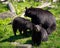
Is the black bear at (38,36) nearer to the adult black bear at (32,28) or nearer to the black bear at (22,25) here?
the adult black bear at (32,28)

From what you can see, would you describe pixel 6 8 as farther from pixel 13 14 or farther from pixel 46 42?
pixel 46 42

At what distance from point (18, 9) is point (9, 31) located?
682cm

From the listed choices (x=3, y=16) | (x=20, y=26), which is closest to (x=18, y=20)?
(x=20, y=26)

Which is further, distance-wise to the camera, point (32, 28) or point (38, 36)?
point (32, 28)

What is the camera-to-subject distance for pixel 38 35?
40.3 feet

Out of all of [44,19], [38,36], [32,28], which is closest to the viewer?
[38,36]

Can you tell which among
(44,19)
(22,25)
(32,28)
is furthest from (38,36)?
(44,19)

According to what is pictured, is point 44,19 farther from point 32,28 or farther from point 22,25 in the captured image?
point 22,25

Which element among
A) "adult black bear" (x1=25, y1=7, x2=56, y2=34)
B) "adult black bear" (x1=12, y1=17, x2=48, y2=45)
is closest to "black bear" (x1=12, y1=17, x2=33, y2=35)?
"adult black bear" (x1=12, y1=17, x2=48, y2=45)

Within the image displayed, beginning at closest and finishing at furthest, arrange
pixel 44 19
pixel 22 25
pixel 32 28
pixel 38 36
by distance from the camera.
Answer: pixel 38 36 → pixel 32 28 → pixel 22 25 → pixel 44 19

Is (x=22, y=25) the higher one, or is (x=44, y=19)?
(x=44, y=19)

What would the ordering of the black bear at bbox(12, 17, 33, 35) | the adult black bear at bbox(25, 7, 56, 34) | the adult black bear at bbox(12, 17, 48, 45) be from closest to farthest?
the adult black bear at bbox(12, 17, 48, 45), the black bear at bbox(12, 17, 33, 35), the adult black bear at bbox(25, 7, 56, 34)

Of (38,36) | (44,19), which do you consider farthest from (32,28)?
(38,36)

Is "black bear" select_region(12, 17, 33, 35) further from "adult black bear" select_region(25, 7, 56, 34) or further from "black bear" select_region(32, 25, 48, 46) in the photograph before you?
"black bear" select_region(32, 25, 48, 46)
